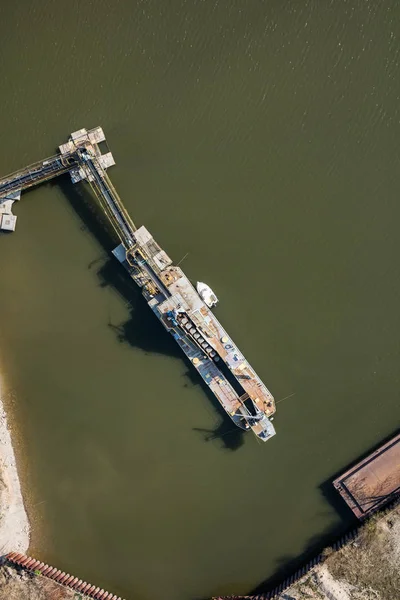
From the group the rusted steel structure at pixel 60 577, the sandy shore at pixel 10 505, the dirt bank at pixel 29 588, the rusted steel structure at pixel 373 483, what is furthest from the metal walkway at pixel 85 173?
the dirt bank at pixel 29 588

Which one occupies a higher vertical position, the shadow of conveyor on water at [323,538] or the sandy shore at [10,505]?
the sandy shore at [10,505]

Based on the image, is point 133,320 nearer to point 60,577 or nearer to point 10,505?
point 10,505

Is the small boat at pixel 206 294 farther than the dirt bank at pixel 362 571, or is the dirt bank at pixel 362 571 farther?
the small boat at pixel 206 294

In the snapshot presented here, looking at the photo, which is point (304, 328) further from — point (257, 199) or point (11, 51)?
point (11, 51)

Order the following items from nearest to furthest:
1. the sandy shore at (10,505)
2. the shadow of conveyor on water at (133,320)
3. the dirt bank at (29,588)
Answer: the dirt bank at (29,588) < the shadow of conveyor on water at (133,320) < the sandy shore at (10,505)

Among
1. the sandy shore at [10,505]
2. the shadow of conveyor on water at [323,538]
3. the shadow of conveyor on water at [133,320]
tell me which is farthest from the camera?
the sandy shore at [10,505]

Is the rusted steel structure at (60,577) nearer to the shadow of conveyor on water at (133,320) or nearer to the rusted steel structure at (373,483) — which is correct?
the shadow of conveyor on water at (133,320)

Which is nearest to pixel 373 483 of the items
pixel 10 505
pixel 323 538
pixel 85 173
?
pixel 323 538
